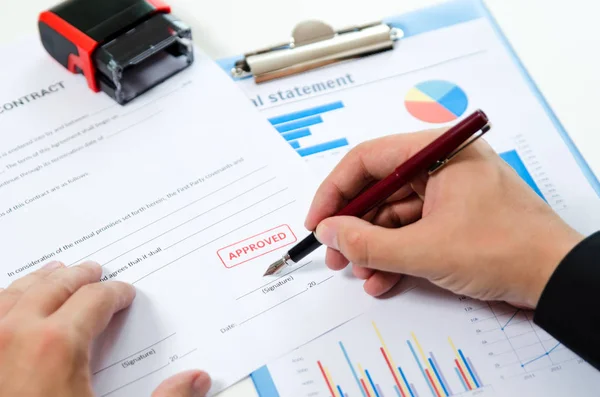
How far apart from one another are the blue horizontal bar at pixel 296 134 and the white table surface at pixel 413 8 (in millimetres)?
156

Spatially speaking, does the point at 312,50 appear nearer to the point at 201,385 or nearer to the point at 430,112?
the point at 430,112

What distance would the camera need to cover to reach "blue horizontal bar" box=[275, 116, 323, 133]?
741 millimetres

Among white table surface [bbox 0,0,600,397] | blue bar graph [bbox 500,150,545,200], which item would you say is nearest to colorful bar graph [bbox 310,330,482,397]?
blue bar graph [bbox 500,150,545,200]

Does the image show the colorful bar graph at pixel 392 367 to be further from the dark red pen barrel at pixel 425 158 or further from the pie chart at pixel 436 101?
the pie chart at pixel 436 101

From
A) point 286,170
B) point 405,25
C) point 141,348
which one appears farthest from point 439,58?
point 141,348

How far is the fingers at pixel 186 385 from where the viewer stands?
0.54 m

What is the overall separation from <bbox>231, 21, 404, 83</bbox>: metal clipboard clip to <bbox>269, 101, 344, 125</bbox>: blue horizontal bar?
0.06 metres

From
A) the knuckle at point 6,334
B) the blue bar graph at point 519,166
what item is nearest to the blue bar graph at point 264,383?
the knuckle at point 6,334

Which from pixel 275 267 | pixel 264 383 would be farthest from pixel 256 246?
pixel 264 383

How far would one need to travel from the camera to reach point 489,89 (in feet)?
2.51

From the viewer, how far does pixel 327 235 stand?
0.57m

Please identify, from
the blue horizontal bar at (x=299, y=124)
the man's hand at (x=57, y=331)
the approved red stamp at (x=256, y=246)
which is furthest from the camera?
the blue horizontal bar at (x=299, y=124)

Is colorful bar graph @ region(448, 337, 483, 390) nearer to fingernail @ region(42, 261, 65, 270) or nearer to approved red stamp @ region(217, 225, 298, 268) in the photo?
approved red stamp @ region(217, 225, 298, 268)

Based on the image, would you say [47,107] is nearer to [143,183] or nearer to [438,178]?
[143,183]
